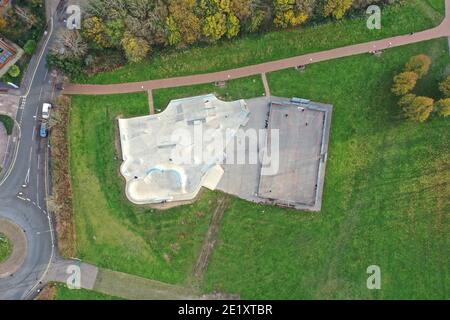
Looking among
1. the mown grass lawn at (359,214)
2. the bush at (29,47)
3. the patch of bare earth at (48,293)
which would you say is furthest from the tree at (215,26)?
the patch of bare earth at (48,293)

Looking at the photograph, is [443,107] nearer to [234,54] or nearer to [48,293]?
[234,54]

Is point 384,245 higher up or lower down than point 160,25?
lower down

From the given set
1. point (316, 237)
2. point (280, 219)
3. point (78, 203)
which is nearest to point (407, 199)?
point (316, 237)

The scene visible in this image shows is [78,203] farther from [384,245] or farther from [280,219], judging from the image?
[384,245]

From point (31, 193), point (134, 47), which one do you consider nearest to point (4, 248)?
point (31, 193)

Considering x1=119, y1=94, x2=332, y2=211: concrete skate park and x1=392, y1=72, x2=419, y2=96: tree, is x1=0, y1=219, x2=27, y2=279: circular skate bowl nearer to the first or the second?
x1=119, y1=94, x2=332, y2=211: concrete skate park

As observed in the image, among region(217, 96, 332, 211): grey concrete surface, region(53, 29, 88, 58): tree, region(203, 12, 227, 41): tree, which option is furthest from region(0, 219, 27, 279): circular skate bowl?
region(203, 12, 227, 41): tree
